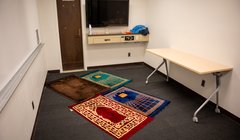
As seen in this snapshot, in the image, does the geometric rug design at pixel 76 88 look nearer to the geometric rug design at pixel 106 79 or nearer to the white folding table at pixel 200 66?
the geometric rug design at pixel 106 79

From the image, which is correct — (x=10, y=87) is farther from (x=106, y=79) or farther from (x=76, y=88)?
(x=106, y=79)

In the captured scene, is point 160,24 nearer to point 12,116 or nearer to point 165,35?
point 165,35

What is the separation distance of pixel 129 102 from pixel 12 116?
5.91 ft

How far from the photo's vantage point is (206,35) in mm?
2740

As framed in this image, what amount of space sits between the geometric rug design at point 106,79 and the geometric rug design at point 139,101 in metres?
0.30

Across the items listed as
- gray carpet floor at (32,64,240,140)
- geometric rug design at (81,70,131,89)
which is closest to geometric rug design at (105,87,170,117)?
gray carpet floor at (32,64,240,140)

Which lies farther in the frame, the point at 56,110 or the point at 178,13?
the point at 178,13

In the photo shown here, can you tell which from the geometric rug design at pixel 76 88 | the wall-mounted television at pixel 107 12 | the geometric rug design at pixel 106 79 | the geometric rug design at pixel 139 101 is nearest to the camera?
the geometric rug design at pixel 139 101

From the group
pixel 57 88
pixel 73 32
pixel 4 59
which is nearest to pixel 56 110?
pixel 57 88

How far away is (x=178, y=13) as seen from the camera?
336 cm

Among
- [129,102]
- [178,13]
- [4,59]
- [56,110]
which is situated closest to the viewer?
[4,59]

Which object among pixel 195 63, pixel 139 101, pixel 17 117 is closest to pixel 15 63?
pixel 17 117

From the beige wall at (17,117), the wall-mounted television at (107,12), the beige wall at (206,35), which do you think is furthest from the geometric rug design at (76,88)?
the beige wall at (206,35)

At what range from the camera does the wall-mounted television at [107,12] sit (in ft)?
13.4
